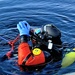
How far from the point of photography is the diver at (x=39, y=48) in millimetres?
4938

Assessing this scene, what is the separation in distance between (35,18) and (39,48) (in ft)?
10.4

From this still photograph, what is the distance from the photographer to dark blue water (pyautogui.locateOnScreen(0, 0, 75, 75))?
549cm

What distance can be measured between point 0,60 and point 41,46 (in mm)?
1121

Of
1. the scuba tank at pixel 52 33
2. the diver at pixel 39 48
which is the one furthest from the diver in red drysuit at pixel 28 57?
the scuba tank at pixel 52 33

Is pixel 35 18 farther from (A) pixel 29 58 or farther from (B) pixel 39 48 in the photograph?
(A) pixel 29 58

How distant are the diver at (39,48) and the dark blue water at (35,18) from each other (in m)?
0.32

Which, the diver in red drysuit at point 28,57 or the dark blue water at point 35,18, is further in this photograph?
the dark blue water at point 35,18

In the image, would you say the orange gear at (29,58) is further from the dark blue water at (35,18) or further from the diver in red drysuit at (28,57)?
the dark blue water at (35,18)

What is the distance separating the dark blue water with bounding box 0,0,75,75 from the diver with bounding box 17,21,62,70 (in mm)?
319

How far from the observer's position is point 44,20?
8.12m

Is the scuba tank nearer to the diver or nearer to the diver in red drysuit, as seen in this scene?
the diver

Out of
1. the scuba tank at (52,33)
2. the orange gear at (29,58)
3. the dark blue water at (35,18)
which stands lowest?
the dark blue water at (35,18)

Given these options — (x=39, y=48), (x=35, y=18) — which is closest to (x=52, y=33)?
(x=39, y=48)

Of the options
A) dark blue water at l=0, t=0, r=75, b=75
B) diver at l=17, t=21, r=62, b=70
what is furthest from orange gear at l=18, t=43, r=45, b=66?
dark blue water at l=0, t=0, r=75, b=75
